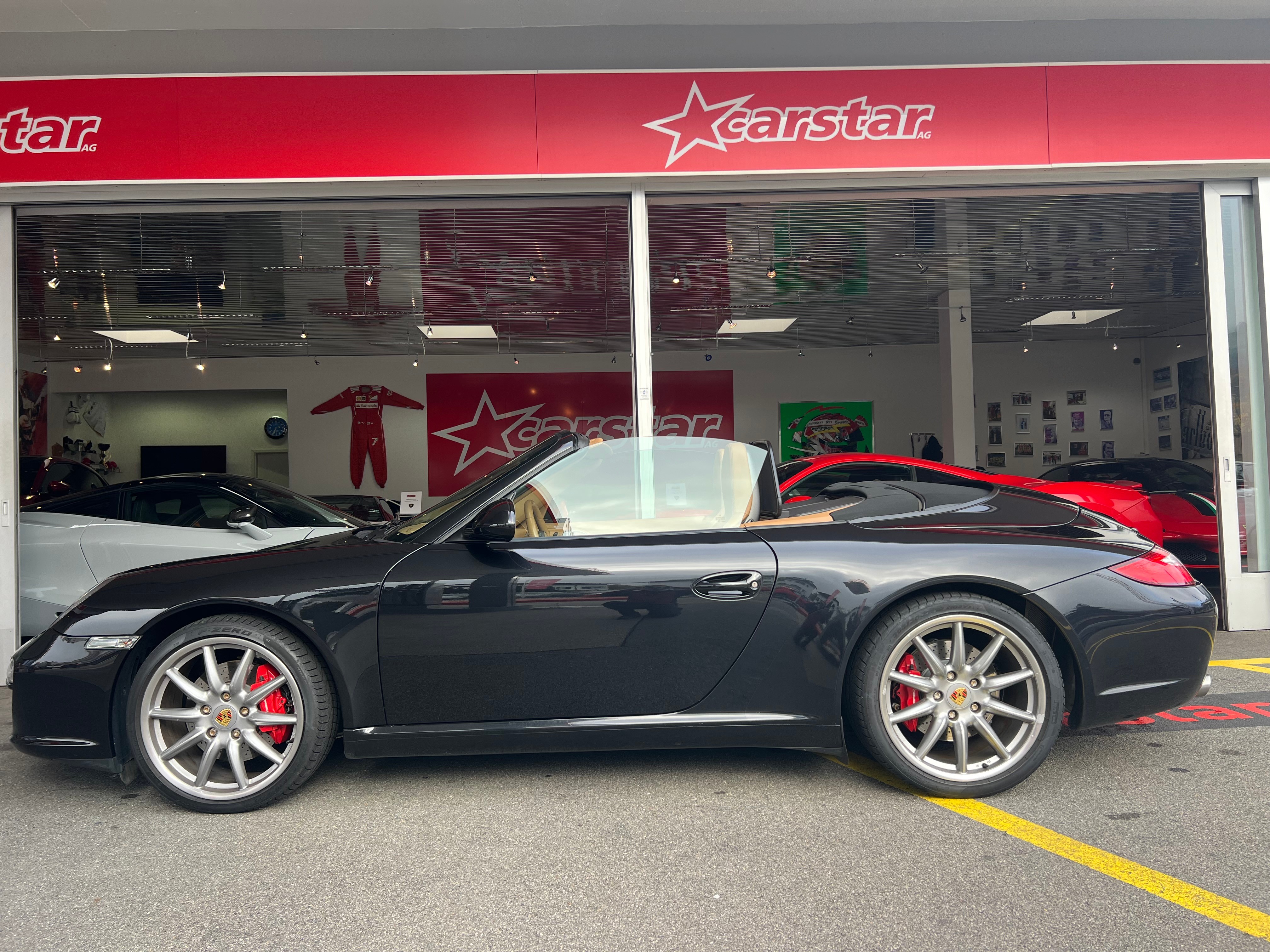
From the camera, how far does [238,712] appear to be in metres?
2.78

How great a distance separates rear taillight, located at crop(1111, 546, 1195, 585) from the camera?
2877 mm

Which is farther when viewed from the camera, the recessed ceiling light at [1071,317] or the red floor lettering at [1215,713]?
the recessed ceiling light at [1071,317]

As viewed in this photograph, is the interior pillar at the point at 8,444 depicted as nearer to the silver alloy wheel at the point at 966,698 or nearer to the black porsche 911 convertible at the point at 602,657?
the black porsche 911 convertible at the point at 602,657

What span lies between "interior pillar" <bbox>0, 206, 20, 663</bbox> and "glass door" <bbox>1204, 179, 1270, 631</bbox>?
318 inches

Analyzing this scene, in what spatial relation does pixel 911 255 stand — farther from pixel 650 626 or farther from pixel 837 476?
pixel 650 626

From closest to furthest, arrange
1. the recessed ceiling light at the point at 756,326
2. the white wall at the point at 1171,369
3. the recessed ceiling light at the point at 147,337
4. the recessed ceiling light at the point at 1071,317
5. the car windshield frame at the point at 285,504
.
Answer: the car windshield frame at the point at 285,504 → the recessed ceiling light at the point at 147,337 → the recessed ceiling light at the point at 756,326 → the recessed ceiling light at the point at 1071,317 → the white wall at the point at 1171,369

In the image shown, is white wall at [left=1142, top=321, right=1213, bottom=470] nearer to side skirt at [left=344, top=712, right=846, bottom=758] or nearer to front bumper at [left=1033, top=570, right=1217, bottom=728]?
front bumper at [left=1033, top=570, right=1217, bottom=728]

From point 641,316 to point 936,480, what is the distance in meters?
3.09

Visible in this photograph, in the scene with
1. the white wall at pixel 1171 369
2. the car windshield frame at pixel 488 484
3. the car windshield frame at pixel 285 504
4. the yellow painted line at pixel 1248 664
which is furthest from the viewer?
the white wall at pixel 1171 369

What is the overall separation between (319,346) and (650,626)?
14.6 metres

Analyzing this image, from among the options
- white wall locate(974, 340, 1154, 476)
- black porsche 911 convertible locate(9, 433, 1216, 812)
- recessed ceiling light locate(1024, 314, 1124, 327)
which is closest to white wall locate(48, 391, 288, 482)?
recessed ceiling light locate(1024, 314, 1124, 327)

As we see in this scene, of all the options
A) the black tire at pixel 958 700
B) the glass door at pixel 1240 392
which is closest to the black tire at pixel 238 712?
the black tire at pixel 958 700

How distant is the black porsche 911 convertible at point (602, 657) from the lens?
278 cm

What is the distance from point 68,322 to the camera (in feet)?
40.5
